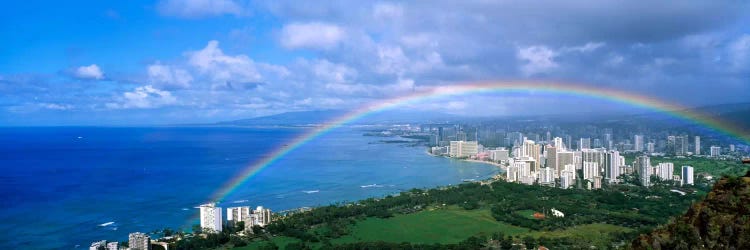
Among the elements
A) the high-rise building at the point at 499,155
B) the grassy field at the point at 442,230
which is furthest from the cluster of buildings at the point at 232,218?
Answer: the high-rise building at the point at 499,155

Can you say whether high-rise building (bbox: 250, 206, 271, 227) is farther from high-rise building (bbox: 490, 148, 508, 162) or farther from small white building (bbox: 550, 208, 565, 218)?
high-rise building (bbox: 490, 148, 508, 162)

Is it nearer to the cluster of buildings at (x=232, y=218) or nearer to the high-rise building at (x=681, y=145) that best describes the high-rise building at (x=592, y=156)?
the high-rise building at (x=681, y=145)

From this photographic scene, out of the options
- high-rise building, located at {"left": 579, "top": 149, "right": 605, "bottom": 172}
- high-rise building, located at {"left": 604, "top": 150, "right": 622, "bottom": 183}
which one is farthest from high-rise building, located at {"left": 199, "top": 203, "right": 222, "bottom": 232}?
high-rise building, located at {"left": 579, "top": 149, "right": 605, "bottom": 172}

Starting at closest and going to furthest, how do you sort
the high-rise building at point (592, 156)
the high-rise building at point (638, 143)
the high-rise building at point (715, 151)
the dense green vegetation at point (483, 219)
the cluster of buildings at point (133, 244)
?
the cluster of buildings at point (133, 244) → the dense green vegetation at point (483, 219) → the high-rise building at point (592, 156) → the high-rise building at point (715, 151) → the high-rise building at point (638, 143)

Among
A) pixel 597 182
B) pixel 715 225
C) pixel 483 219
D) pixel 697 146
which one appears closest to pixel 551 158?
pixel 597 182

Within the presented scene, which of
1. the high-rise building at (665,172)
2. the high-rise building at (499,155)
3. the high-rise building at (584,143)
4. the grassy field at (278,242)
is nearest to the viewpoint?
the grassy field at (278,242)

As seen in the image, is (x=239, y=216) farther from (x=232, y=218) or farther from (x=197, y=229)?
(x=197, y=229)
